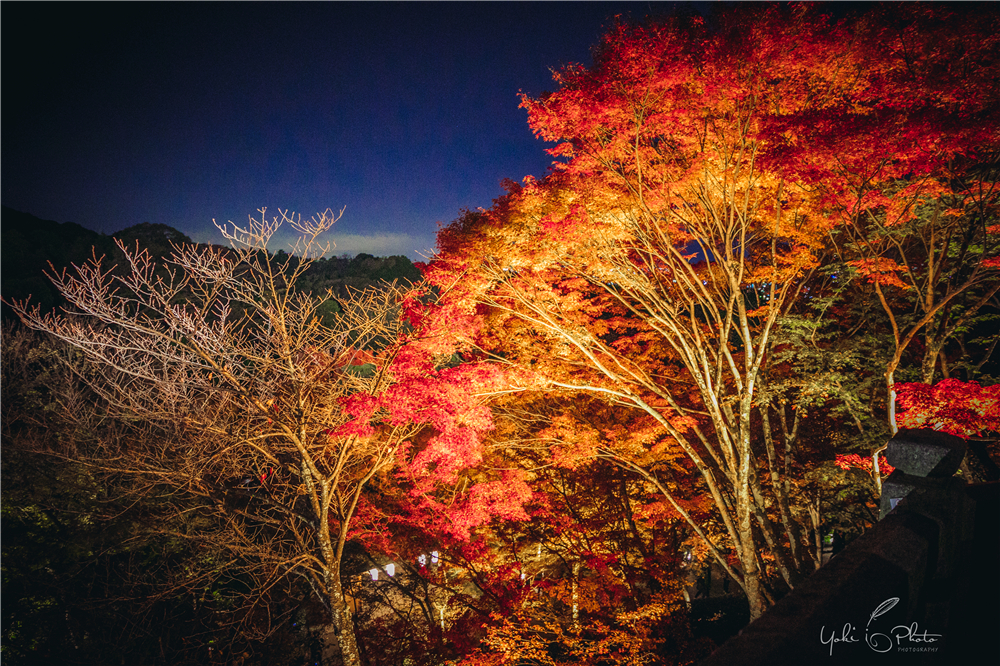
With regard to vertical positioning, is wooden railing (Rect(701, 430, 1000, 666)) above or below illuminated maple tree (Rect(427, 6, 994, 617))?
below

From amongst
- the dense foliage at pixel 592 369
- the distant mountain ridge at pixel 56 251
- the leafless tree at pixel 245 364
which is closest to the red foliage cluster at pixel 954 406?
the dense foliage at pixel 592 369

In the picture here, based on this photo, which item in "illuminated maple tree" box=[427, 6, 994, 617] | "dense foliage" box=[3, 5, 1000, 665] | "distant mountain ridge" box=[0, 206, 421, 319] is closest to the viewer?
"illuminated maple tree" box=[427, 6, 994, 617]

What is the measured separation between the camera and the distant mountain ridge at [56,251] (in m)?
19.9

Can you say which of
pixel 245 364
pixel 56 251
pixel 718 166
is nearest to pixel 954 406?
pixel 718 166

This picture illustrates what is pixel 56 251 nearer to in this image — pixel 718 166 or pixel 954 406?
pixel 718 166

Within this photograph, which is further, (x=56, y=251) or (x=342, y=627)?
(x=56, y=251)

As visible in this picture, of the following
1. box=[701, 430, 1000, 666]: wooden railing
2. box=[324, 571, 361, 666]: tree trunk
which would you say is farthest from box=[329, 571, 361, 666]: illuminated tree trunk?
box=[701, 430, 1000, 666]: wooden railing

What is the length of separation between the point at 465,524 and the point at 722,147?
949cm

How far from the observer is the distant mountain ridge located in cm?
1989

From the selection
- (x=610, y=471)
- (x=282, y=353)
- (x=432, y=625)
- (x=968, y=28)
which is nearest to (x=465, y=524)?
(x=432, y=625)

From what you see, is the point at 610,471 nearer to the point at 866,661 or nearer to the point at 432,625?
the point at 432,625

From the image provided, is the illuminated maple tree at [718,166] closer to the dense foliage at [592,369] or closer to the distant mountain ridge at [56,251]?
the dense foliage at [592,369]

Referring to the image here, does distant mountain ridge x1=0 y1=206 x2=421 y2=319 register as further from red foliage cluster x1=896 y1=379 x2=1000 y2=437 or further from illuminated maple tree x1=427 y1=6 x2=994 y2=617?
red foliage cluster x1=896 y1=379 x2=1000 y2=437

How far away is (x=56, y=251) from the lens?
945 inches
